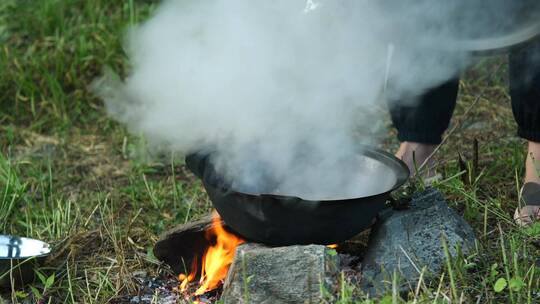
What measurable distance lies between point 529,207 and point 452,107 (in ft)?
1.93

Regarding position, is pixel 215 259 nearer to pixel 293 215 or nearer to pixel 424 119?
pixel 293 215

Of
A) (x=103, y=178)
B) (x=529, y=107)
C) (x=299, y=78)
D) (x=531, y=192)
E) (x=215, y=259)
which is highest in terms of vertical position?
(x=299, y=78)

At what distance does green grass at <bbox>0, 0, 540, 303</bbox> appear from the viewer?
2.77m

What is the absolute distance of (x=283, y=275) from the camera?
2533mm

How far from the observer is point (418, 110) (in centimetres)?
343

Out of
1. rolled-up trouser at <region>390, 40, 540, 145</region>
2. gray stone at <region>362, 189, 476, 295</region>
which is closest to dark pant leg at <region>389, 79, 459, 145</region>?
rolled-up trouser at <region>390, 40, 540, 145</region>

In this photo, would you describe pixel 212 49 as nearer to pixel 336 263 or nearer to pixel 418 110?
pixel 418 110

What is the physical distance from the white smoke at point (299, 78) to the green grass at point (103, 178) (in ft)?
1.56

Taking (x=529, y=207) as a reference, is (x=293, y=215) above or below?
above

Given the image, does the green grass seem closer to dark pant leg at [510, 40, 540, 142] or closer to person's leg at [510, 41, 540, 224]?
person's leg at [510, 41, 540, 224]

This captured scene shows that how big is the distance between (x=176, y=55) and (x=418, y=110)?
3.49 feet

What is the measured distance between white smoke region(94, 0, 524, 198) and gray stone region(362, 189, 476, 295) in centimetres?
16

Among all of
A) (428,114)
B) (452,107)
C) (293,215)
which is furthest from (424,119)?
(293,215)

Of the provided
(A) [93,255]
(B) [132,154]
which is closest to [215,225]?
(A) [93,255]
